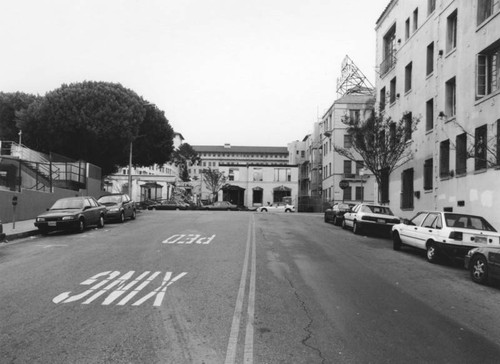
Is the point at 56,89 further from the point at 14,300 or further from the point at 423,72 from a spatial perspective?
the point at 14,300

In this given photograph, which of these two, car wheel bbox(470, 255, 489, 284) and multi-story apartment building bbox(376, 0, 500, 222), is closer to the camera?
car wheel bbox(470, 255, 489, 284)

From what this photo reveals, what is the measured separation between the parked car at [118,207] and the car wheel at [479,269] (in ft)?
59.1

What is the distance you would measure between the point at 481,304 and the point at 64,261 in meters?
8.76

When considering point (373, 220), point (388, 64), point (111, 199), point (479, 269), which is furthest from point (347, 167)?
point (479, 269)

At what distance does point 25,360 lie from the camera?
4332mm

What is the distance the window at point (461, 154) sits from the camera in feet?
64.9

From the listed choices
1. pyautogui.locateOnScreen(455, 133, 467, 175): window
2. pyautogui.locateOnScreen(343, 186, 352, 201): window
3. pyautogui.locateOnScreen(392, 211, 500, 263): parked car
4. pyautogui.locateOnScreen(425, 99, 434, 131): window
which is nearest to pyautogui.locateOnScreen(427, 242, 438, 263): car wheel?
pyautogui.locateOnScreen(392, 211, 500, 263): parked car

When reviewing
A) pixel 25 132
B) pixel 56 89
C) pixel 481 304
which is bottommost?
pixel 481 304

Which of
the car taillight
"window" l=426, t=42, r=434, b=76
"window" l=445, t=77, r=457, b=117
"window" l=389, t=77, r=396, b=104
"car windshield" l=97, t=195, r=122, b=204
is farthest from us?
"window" l=389, t=77, r=396, b=104

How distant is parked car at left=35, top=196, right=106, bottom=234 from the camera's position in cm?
1698

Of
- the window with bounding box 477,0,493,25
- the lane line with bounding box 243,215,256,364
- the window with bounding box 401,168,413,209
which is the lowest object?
the lane line with bounding box 243,215,256,364

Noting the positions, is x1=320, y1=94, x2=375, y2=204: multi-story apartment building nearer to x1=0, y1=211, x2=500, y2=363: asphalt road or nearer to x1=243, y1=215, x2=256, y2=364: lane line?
x1=0, y1=211, x2=500, y2=363: asphalt road

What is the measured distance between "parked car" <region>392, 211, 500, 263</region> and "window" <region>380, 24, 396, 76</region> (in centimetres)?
1861

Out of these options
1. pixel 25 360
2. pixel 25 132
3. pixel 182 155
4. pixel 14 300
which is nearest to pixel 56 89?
pixel 25 132
